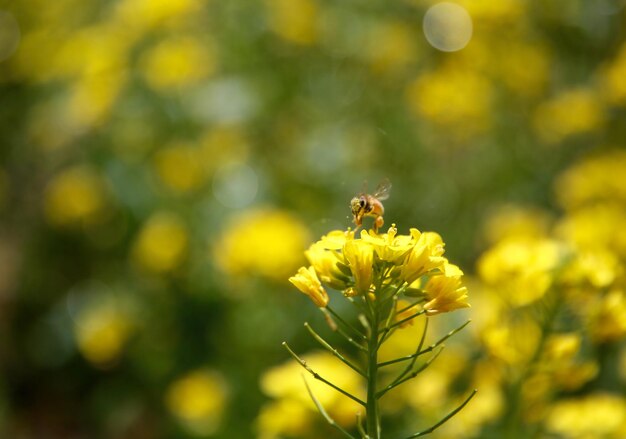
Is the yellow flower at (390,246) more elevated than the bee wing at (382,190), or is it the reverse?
the bee wing at (382,190)

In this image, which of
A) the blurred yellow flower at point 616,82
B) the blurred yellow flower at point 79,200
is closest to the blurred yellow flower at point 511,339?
the blurred yellow flower at point 616,82

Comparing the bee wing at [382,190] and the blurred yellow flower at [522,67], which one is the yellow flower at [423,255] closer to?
the bee wing at [382,190]

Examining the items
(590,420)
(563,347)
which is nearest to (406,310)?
(563,347)

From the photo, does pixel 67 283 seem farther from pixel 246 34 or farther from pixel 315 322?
pixel 315 322

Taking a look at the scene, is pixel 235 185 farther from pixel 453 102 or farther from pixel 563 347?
pixel 563 347

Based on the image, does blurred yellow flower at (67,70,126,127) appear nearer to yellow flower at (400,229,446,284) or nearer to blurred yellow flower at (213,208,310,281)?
blurred yellow flower at (213,208,310,281)
